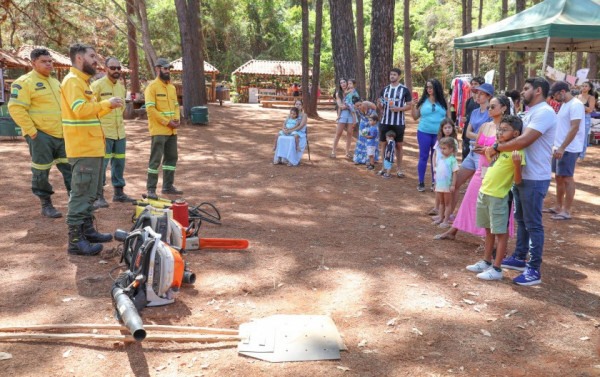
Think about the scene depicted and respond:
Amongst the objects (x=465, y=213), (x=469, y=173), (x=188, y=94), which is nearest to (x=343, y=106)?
(x=469, y=173)

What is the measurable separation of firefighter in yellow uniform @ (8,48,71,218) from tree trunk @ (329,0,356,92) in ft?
31.5

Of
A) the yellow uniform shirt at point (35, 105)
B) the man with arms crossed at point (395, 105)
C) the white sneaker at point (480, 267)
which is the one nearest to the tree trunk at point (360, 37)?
the man with arms crossed at point (395, 105)

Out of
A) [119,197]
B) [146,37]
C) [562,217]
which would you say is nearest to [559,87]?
[562,217]

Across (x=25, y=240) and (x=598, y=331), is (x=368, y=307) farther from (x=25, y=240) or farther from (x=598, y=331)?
(x=25, y=240)

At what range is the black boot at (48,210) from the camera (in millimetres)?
6748

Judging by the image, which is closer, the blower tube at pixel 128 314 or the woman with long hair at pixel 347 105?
A: the blower tube at pixel 128 314

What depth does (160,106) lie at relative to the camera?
7656 millimetres

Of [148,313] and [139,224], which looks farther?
[139,224]

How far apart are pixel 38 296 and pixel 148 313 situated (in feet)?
3.34

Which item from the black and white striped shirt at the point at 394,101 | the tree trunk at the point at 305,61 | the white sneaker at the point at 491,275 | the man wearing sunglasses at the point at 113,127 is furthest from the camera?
the tree trunk at the point at 305,61

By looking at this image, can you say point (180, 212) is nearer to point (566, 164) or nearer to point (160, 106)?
point (160, 106)

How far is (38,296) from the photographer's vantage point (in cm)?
441

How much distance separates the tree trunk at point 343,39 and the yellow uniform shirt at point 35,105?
9.62 m

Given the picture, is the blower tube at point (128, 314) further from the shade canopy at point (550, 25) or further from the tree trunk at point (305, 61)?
the tree trunk at point (305, 61)
